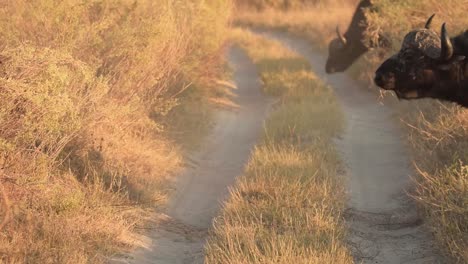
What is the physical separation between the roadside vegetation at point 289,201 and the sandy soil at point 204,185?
43 centimetres

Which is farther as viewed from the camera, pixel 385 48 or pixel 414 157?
pixel 385 48

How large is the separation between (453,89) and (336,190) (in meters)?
1.96

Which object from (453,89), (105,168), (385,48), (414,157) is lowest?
(385,48)

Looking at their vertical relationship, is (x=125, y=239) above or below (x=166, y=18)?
below

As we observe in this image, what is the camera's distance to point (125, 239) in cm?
667

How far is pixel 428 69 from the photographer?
22.2 ft

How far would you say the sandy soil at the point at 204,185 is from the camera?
6.94m

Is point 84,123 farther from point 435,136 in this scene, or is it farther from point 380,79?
point 435,136

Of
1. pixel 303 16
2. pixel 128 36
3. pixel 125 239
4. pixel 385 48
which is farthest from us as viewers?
pixel 303 16

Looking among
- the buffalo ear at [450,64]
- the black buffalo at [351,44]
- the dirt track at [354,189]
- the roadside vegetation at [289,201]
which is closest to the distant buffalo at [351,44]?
the black buffalo at [351,44]

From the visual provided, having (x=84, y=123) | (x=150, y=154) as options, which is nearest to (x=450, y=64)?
(x=84, y=123)

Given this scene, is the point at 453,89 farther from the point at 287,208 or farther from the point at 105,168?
the point at 105,168

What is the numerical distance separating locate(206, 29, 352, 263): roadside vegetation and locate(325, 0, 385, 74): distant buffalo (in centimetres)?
294

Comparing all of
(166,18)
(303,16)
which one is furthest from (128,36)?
(303,16)
